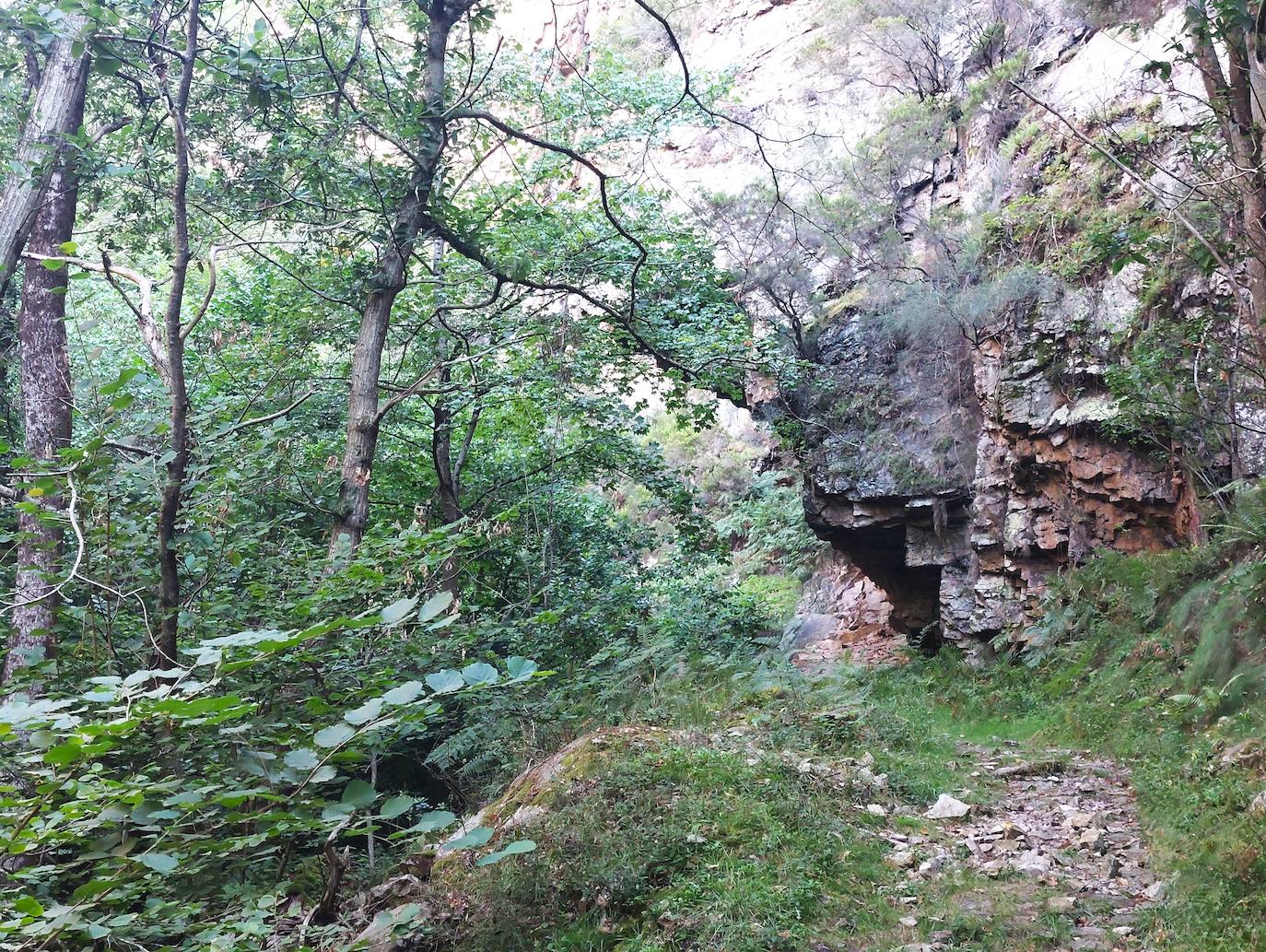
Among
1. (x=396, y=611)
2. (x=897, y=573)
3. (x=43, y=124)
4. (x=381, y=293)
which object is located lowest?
(x=897, y=573)

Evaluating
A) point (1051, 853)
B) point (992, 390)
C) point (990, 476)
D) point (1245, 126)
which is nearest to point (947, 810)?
point (1051, 853)

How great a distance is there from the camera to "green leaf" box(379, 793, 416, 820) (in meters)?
1.56

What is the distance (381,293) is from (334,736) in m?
4.65

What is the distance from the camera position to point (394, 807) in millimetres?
1579

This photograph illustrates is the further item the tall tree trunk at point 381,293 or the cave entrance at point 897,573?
the cave entrance at point 897,573

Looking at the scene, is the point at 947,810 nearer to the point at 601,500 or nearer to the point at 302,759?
the point at 302,759

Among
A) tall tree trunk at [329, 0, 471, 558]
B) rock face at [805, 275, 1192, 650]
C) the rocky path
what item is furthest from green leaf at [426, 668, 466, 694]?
rock face at [805, 275, 1192, 650]

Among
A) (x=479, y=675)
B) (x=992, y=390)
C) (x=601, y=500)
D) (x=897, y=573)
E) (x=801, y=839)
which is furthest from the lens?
(x=897, y=573)

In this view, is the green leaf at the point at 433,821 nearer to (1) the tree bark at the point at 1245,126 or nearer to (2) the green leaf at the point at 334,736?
(2) the green leaf at the point at 334,736

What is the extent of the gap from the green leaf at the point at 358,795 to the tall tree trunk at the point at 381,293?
369 centimetres

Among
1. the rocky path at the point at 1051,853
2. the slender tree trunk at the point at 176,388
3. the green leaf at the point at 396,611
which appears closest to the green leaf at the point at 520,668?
the green leaf at the point at 396,611

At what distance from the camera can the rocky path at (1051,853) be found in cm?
340

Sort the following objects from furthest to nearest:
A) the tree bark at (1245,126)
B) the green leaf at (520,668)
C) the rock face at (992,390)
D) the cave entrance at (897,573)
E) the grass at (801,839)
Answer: the cave entrance at (897,573)
the rock face at (992,390)
the tree bark at (1245,126)
the grass at (801,839)
the green leaf at (520,668)

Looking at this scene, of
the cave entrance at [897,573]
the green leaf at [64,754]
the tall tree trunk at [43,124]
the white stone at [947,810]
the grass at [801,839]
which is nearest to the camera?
the green leaf at [64,754]
